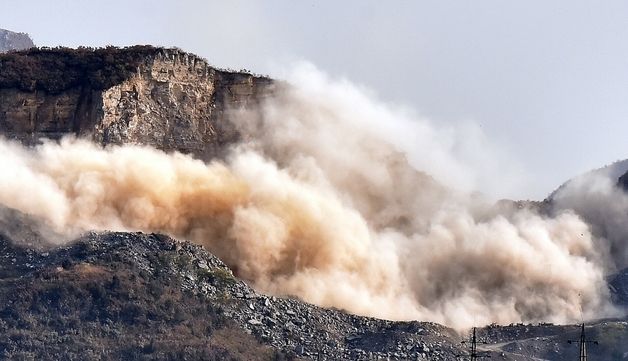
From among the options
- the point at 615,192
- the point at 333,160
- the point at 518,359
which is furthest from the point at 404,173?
the point at 518,359

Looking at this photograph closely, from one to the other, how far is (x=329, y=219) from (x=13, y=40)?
77623mm

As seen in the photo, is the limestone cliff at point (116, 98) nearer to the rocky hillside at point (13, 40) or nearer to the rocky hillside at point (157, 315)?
the rocky hillside at point (157, 315)

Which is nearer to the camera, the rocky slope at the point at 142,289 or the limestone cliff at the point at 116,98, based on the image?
the rocky slope at the point at 142,289

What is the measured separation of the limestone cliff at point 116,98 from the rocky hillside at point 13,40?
6468cm

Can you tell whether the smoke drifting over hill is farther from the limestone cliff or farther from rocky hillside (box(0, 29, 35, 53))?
rocky hillside (box(0, 29, 35, 53))

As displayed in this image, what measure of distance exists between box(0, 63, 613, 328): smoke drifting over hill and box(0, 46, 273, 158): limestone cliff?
1.44 meters

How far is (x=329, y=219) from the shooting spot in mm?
108500

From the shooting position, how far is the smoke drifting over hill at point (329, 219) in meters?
104

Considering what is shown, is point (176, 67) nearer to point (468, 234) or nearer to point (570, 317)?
point (468, 234)

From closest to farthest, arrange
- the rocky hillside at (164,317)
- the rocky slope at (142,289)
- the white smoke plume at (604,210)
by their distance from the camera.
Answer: the rocky hillside at (164,317), the rocky slope at (142,289), the white smoke plume at (604,210)

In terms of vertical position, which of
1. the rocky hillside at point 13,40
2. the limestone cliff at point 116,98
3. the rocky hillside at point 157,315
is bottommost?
the rocky hillside at point 157,315

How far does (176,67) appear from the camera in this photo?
112m

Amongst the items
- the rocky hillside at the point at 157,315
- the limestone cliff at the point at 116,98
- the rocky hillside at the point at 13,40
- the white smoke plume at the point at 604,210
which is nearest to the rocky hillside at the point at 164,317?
the rocky hillside at the point at 157,315

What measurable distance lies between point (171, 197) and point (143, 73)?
8746mm
